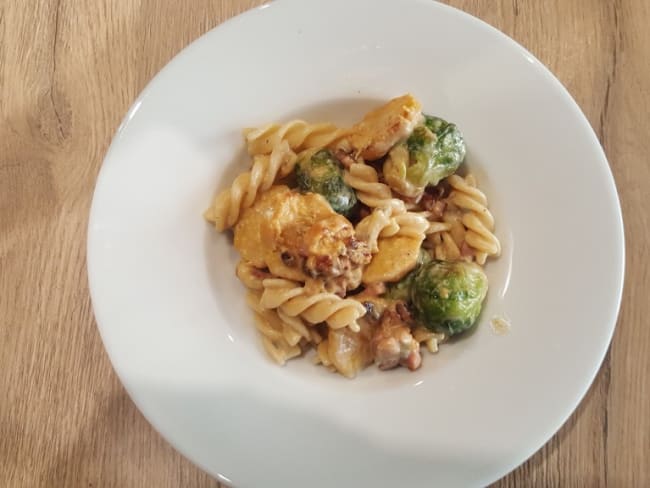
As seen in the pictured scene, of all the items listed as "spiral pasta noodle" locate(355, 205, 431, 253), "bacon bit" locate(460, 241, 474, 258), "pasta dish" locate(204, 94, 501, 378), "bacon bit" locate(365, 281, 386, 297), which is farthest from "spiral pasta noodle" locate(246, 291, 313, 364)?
"bacon bit" locate(460, 241, 474, 258)

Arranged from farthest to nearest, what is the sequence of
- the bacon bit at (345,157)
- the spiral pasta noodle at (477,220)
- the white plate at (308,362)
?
1. the bacon bit at (345,157)
2. the spiral pasta noodle at (477,220)
3. the white plate at (308,362)

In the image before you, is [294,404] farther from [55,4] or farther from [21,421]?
[55,4]

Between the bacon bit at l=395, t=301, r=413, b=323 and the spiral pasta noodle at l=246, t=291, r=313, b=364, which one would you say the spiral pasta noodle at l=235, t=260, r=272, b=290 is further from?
the bacon bit at l=395, t=301, r=413, b=323

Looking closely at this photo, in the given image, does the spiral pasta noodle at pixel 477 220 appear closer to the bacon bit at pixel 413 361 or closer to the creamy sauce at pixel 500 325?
the creamy sauce at pixel 500 325

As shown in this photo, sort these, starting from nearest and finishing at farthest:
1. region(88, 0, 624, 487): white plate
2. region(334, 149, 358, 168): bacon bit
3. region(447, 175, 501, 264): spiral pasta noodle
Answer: region(88, 0, 624, 487): white plate, region(447, 175, 501, 264): spiral pasta noodle, region(334, 149, 358, 168): bacon bit

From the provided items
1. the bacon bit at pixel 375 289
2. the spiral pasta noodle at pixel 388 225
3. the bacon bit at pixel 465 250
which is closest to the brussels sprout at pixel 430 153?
the spiral pasta noodle at pixel 388 225

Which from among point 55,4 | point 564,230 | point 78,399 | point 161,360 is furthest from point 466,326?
point 55,4
